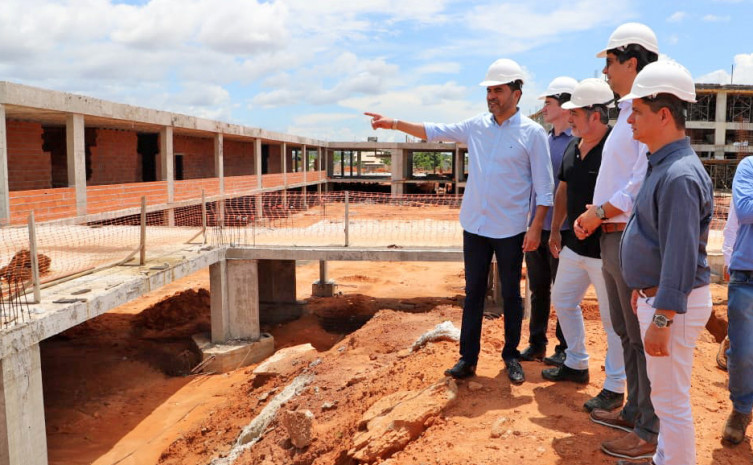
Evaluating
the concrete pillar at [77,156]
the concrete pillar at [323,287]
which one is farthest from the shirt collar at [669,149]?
the concrete pillar at [323,287]

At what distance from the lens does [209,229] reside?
43.9 ft

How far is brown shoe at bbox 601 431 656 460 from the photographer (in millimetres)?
2906

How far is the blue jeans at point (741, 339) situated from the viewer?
329 centimetres

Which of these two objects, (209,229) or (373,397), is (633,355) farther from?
(209,229)

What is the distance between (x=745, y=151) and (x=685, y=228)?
133ft

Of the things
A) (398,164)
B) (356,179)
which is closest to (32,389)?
(398,164)

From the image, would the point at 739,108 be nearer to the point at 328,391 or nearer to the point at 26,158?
the point at 26,158

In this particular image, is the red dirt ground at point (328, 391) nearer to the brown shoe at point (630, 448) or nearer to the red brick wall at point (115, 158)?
the brown shoe at point (630, 448)

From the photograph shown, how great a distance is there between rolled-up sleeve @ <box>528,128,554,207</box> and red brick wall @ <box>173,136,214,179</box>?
1989 centimetres

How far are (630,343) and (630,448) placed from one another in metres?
0.52

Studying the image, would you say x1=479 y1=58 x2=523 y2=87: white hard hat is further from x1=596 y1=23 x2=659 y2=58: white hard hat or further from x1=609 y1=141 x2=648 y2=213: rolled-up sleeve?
x1=609 y1=141 x2=648 y2=213: rolled-up sleeve

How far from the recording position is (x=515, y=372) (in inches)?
154

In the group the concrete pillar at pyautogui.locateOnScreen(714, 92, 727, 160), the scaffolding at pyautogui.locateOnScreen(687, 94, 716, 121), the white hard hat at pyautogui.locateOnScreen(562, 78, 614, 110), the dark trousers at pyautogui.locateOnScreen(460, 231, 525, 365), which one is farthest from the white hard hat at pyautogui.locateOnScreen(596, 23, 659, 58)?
the scaffolding at pyautogui.locateOnScreen(687, 94, 716, 121)

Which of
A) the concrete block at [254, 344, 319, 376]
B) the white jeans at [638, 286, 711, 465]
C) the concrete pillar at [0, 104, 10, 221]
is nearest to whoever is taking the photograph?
the white jeans at [638, 286, 711, 465]
